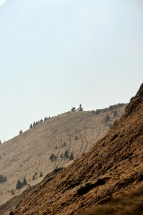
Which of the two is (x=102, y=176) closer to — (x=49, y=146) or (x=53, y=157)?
(x=53, y=157)

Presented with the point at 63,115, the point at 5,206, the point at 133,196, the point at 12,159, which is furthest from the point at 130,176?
the point at 63,115

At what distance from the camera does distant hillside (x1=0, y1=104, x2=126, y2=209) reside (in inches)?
4157

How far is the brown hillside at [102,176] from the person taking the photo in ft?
57.5

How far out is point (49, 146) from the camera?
132 meters

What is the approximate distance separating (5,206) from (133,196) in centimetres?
3489

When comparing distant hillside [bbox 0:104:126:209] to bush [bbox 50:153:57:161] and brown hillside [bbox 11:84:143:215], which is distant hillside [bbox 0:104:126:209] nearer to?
bush [bbox 50:153:57:161]

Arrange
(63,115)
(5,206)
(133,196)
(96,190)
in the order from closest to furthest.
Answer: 1. (133,196)
2. (96,190)
3. (5,206)
4. (63,115)

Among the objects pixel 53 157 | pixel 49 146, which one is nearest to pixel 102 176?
pixel 53 157

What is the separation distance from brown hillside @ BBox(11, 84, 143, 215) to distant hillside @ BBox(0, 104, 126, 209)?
63687 millimetres

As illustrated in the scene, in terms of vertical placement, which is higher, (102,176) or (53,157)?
(53,157)

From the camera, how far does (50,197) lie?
25.6 meters

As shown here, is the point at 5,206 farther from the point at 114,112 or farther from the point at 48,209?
the point at 114,112

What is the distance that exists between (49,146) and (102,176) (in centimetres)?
11168

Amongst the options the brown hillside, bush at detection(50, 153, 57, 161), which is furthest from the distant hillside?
the brown hillside
